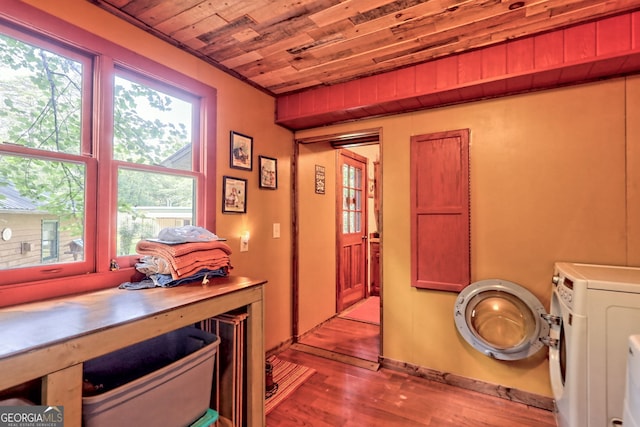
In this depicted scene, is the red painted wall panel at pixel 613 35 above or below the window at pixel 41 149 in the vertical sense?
above

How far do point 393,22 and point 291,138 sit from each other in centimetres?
150

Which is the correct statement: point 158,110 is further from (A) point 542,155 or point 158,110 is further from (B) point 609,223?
(B) point 609,223

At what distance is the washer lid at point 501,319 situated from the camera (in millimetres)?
1977

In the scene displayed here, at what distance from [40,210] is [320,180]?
94.9 inches

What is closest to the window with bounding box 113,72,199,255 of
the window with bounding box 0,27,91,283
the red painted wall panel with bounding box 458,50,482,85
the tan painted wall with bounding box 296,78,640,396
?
the window with bounding box 0,27,91,283

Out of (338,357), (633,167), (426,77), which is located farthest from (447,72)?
(338,357)

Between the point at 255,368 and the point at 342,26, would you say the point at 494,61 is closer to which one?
the point at 342,26

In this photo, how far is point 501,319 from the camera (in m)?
2.11

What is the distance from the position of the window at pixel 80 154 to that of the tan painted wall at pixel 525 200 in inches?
68.6

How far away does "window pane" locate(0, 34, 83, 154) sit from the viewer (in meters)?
1.35

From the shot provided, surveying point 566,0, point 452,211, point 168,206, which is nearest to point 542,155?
point 452,211

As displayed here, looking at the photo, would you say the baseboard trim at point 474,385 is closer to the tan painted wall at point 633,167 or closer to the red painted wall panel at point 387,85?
the tan painted wall at point 633,167

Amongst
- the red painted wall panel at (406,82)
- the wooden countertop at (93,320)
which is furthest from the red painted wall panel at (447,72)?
the wooden countertop at (93,320)

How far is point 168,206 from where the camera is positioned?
196cm
